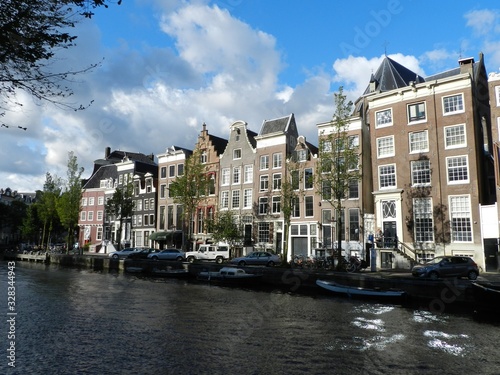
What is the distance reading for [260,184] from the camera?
162 ft

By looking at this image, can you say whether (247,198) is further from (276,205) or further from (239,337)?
(239,337)

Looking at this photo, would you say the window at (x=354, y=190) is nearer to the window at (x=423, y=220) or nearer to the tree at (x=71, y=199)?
the window at (x=423, y=220)

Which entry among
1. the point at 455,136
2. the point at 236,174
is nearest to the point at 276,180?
the point at 236,174

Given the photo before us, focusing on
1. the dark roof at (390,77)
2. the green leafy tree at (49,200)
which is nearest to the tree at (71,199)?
the green leafy tree at (49,200)

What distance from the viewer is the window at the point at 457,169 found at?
34.9 metres

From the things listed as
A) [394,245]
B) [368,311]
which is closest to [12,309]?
[368,311]

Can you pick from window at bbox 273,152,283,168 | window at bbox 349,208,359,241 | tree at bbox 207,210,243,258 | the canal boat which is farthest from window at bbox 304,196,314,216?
the canal boat

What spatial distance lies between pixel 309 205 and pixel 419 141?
13.5 meters

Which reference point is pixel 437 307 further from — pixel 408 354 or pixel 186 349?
pixel 186 349

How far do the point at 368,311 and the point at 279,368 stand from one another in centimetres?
1073

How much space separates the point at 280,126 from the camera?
49.6 meters

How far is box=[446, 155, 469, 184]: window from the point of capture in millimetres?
34906

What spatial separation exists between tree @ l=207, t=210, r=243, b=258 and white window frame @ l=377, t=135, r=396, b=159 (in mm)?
18505

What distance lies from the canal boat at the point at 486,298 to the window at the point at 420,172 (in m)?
17.0
